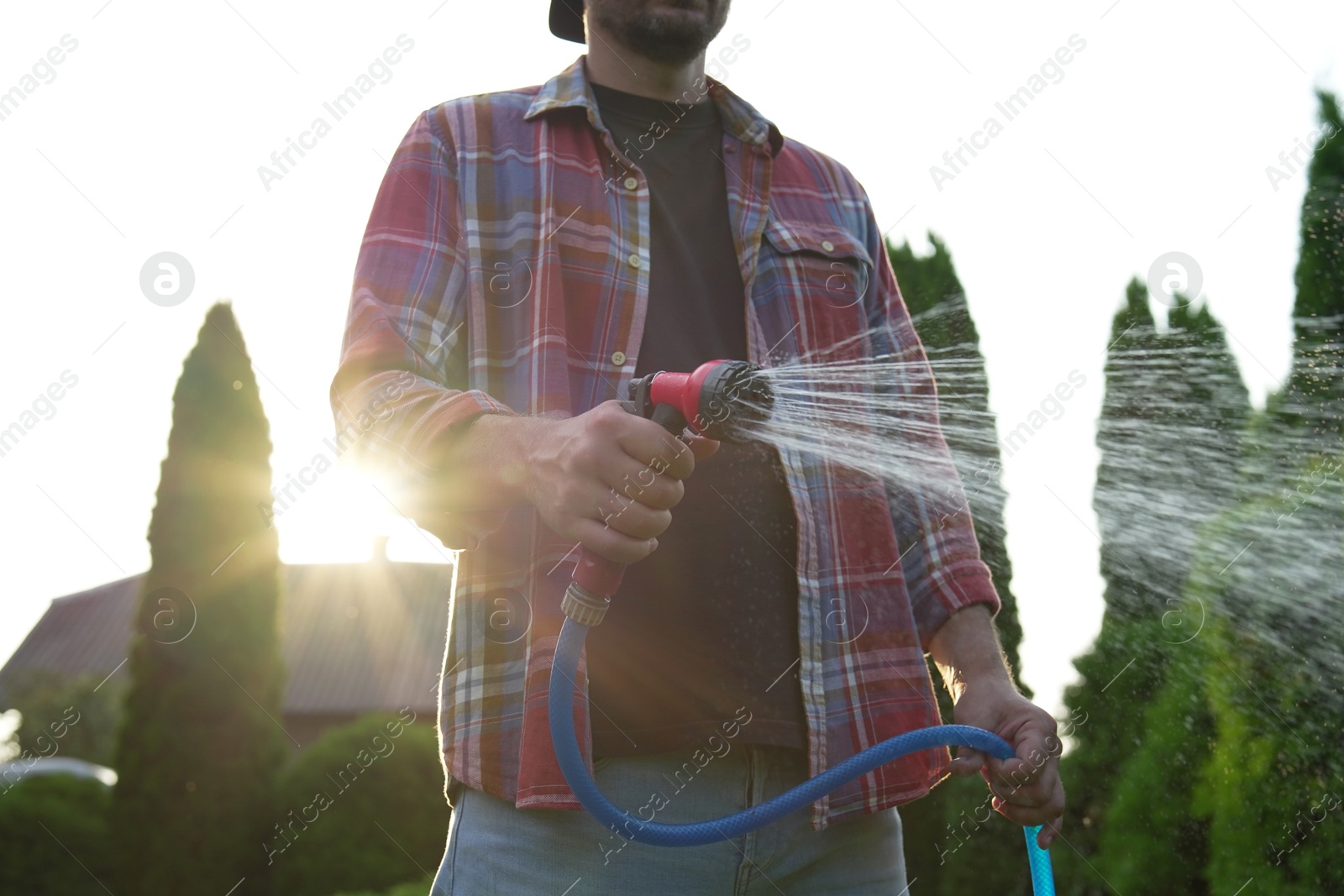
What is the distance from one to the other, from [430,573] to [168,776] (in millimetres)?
17084

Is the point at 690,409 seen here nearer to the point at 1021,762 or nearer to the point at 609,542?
→ the point at 609,542

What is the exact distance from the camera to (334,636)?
2534cm

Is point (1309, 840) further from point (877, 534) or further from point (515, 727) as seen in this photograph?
point (515, 727)

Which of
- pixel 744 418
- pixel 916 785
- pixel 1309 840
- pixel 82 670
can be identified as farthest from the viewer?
pixel 82 670

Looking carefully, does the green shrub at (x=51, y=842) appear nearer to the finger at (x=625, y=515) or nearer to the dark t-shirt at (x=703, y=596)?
the dark t-shirt at (x=703, y=596)

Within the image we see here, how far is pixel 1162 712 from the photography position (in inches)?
Result: 179

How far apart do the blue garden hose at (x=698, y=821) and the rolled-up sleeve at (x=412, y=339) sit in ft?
0.83

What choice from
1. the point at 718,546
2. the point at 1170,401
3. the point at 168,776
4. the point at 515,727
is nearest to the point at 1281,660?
the point at 1170,401

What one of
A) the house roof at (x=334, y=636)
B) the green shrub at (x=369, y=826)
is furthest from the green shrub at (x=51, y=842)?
the house roof at (x=334, y=636)

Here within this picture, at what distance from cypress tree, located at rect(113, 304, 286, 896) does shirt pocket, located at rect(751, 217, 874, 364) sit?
10197 millimetres

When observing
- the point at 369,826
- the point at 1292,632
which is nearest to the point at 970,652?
the point at 1292,632

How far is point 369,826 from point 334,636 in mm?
17213

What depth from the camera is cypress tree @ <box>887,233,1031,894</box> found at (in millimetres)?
4805

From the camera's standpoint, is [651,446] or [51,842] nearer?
[651,446]
